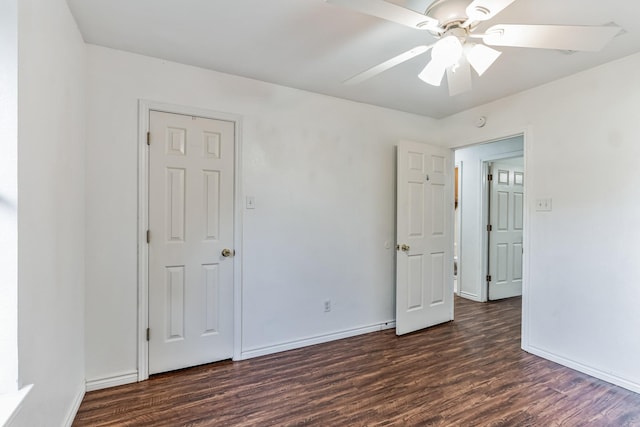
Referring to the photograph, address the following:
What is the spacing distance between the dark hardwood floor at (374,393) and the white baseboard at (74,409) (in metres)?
0.04

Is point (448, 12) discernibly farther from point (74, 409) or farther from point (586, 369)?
point (74, 409)

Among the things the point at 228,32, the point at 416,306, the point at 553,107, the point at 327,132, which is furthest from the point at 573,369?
the point at 228,32

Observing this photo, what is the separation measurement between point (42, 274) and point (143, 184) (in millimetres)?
1052

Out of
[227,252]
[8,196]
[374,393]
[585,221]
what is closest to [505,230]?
[585,221]

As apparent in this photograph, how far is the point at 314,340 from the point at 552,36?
110 inches

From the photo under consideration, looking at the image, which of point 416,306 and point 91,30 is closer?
point 91,30

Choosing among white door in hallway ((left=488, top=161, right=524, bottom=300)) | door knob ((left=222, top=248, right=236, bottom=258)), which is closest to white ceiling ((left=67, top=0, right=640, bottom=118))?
door knob ((left=222, top=248, right=236, bottom=258))

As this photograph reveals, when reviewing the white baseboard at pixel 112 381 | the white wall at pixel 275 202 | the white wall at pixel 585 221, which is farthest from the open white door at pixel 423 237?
the white baseboard at pixel 112 381

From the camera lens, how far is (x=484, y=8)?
1.33 m

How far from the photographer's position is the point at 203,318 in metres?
2.62

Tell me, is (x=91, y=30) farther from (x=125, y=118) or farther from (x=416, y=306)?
(x=416, y=306)

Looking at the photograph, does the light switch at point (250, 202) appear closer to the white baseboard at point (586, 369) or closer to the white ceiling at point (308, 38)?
the white ceiling at point (308, 38)

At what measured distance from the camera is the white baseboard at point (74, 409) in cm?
184

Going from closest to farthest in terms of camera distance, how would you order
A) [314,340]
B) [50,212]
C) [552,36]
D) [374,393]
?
[552,36]
[50,212]
[374,393]
[314,340]
